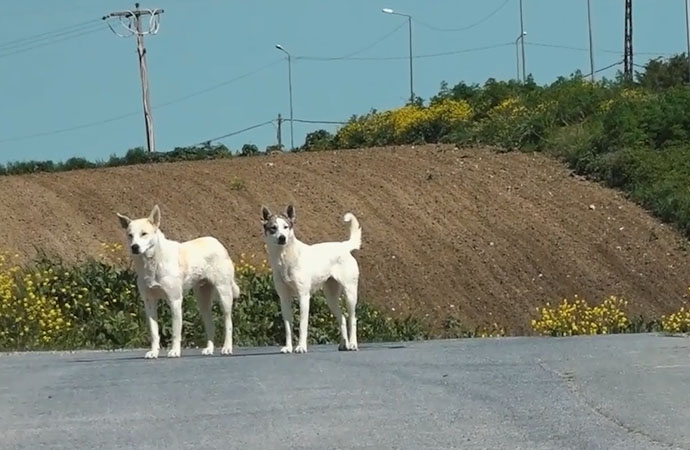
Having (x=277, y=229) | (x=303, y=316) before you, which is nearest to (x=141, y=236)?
(x=277, y=229)

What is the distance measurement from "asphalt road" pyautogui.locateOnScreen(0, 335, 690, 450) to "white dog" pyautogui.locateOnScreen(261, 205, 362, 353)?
2.98 feet

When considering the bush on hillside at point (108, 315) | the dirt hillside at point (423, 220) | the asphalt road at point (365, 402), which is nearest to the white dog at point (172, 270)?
the asphalt road at point (365, 402)

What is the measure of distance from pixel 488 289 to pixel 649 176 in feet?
30.9

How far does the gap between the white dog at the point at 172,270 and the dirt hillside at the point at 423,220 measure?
38.5 feet

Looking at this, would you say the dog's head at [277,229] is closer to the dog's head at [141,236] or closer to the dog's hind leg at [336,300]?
the dog's hind leg at [336,300]

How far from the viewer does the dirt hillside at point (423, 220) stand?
32.6 m

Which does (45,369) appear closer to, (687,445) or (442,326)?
(687,445)

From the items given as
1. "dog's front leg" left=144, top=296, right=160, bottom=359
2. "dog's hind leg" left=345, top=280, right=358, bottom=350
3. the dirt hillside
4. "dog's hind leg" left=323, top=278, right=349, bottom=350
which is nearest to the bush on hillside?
"dog's hind leg" left=323, top=278, right=349, bottom=350

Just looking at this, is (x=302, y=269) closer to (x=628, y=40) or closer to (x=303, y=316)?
(x=303, y=316)

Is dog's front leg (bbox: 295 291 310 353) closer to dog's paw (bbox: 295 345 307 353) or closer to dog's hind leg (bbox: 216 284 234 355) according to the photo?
dog's paw (bbox: 295 345 307 353)

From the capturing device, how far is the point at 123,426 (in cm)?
1102

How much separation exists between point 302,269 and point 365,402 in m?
5.54

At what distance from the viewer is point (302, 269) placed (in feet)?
56.7

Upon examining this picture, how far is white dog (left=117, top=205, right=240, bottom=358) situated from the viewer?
17109 mm
